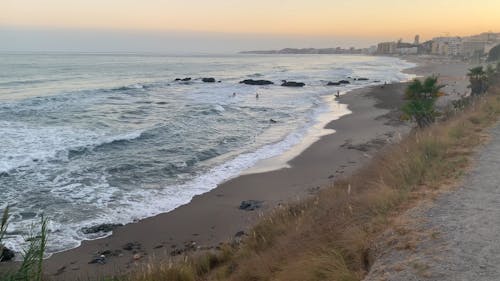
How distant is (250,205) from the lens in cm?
1302

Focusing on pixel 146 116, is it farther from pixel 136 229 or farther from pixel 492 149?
pixel 492 149

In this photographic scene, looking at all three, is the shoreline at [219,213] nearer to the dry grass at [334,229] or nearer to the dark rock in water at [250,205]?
the dark rock in water at [250,205]

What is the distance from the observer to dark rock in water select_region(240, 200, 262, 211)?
12812 mm

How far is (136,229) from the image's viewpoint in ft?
37.1

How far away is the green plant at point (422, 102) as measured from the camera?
17.4 m

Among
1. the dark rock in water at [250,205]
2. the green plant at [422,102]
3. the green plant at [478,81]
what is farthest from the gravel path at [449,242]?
the green plant at [478,81]

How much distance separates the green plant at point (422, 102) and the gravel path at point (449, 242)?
982cm

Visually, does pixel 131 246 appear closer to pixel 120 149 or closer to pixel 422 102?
pixel 120 149

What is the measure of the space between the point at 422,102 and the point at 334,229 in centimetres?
1218

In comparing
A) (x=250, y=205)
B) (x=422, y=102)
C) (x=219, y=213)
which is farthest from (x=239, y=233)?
(x=422, y=102)

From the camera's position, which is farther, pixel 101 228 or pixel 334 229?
pixel 101 228

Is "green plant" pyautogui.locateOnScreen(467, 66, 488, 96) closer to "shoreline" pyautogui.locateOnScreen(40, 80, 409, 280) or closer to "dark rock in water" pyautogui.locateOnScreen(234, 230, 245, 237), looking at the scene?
"shoreline" pyautogui.locateOnScreen(40, 80, 409, 280)

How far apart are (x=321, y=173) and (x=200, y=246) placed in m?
6.94

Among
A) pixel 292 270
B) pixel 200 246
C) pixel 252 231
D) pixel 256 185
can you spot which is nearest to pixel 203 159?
pixel 256 185
